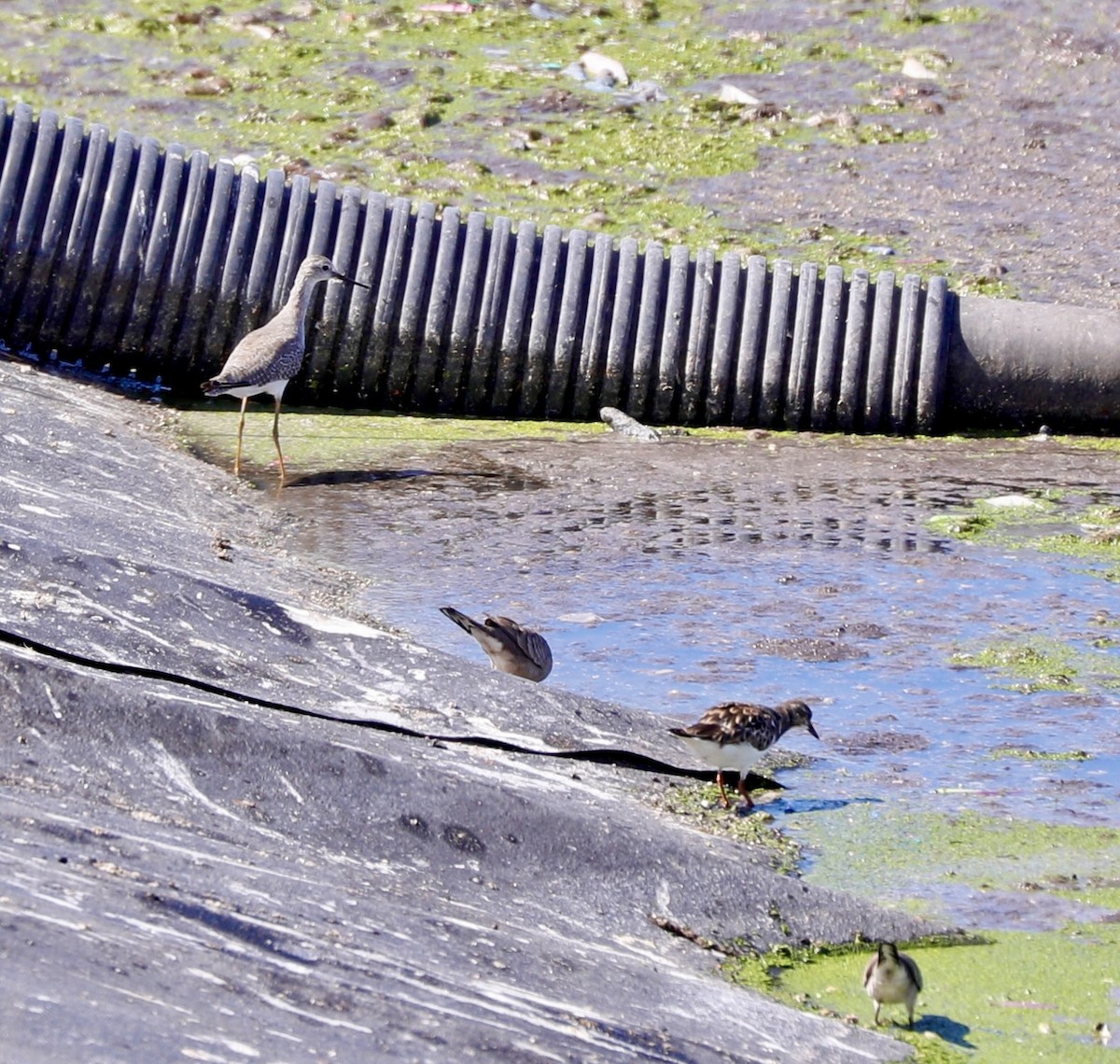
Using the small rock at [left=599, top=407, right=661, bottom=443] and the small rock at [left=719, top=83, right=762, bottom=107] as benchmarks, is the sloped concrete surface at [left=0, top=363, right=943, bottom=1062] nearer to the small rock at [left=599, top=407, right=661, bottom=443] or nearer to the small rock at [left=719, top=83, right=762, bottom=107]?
the small rock at [left=599, top=407, right=661, bottom=443]

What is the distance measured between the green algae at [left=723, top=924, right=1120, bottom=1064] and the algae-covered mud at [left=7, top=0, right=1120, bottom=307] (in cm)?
653

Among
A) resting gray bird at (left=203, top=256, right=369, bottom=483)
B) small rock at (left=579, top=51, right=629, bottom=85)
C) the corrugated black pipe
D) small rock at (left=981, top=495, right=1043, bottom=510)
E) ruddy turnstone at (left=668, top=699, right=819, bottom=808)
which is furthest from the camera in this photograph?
small rock at (left=579, top=51, right=629, bottom=85)

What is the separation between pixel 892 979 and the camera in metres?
3.84

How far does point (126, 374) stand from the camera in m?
9.63

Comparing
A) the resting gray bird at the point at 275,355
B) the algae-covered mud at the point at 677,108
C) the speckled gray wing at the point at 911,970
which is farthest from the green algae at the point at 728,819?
the algae-covered mud at the point at 677,108

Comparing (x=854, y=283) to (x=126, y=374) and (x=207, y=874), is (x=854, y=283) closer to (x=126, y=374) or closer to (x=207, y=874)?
(x=126, y=374)

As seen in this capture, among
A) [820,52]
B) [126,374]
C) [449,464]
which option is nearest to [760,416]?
[449,464]

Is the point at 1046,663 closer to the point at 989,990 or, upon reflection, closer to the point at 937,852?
the point at 937,852

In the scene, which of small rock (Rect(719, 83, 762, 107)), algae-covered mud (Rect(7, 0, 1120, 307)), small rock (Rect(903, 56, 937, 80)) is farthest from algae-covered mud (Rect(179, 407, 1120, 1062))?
small rock (Rect(903, 56, 937, 80))

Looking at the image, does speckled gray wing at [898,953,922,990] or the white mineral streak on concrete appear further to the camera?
Result: the white mineral streak on concrete

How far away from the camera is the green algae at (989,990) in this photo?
389 centimetres

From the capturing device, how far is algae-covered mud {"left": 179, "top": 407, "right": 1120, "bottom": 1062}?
4441mm

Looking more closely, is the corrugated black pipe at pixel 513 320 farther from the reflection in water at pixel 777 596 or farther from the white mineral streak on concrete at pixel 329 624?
the white mineral streak on concrete at pixel 329 624

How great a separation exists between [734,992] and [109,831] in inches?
48.4
